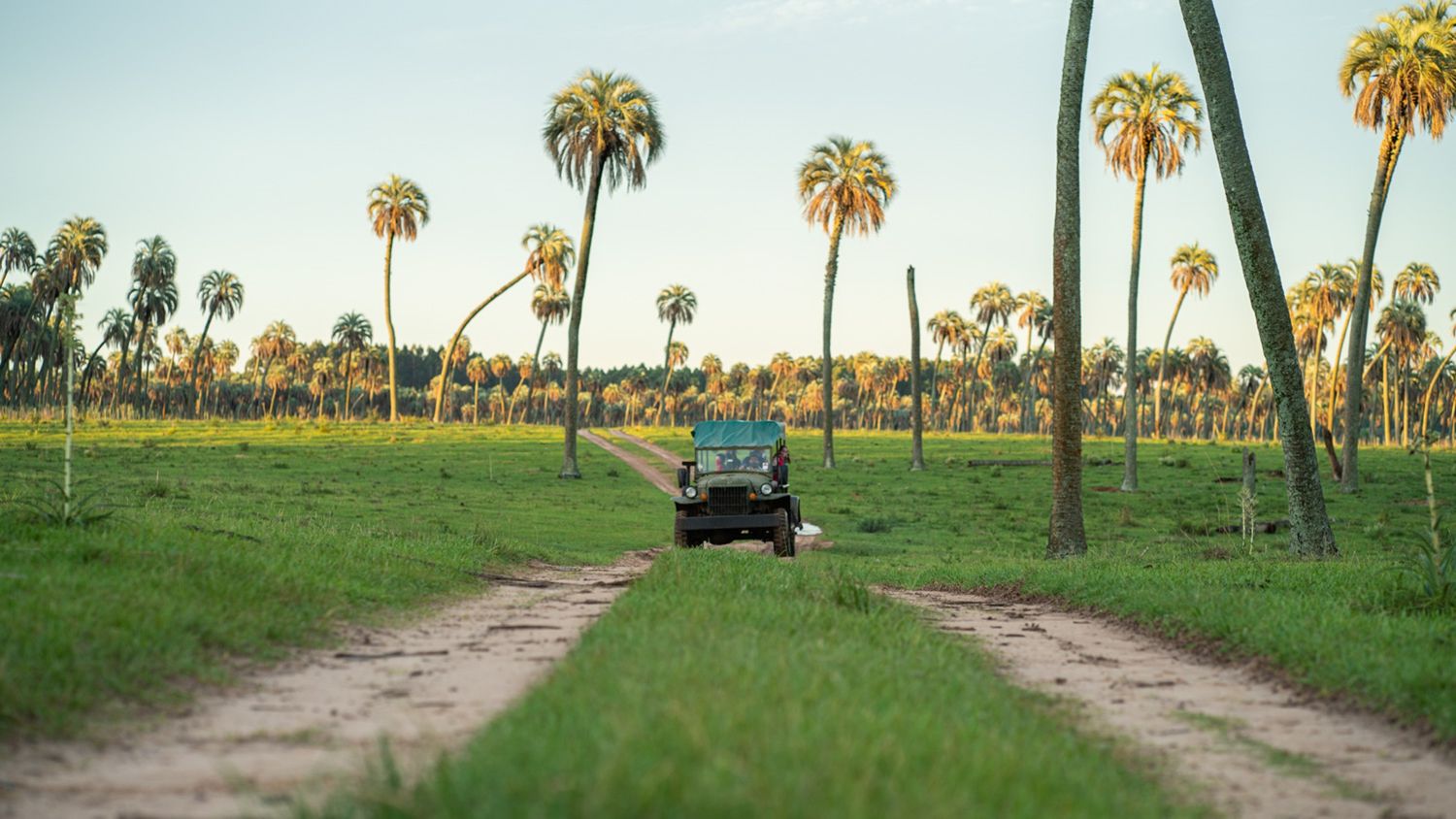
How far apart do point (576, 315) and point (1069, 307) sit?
30698 mm

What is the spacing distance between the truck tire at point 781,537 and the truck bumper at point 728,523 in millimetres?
109

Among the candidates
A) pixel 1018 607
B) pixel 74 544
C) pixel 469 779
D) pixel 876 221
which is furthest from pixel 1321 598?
pixel 876 221

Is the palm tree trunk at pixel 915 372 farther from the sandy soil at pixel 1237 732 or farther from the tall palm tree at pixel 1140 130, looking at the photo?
the sandy soil at pixel 1237 732

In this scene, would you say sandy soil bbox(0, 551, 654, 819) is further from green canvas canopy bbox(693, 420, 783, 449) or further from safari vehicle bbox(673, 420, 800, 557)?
green canvas canopy bbox(693, 420, 783, 449)

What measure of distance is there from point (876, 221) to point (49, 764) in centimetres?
5488

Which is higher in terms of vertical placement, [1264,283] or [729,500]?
[1264,283]

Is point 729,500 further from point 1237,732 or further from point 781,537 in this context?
point 1237,732

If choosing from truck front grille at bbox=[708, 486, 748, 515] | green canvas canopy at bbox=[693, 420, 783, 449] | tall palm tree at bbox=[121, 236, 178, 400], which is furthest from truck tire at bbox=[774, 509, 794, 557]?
tall palm tree at bbox=[121, 236, 178, 400]

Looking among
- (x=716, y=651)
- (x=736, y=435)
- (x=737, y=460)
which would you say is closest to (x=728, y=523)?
(x=737, y=460)

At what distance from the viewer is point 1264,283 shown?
19828mm

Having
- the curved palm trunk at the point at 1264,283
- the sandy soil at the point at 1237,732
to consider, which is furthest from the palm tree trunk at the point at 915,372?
the sandy soil at the point at 1237,732

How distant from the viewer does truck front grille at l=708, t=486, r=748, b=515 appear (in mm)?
25234

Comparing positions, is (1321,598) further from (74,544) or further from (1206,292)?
(1206,292)

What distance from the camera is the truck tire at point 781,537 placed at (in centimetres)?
2495
